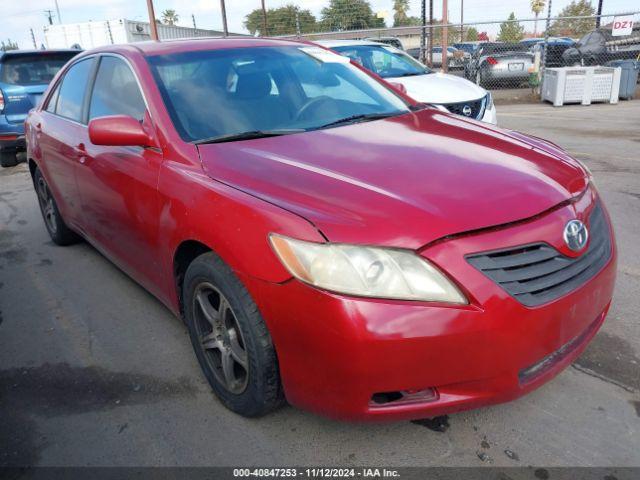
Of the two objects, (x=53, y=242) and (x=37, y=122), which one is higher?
(x=37, y=122)

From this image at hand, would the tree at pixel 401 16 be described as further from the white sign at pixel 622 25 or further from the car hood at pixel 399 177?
the car hood at pixel 399 177

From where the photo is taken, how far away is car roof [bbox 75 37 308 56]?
3.17 m

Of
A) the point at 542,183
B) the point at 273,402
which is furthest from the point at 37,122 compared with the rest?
the point at 542,183

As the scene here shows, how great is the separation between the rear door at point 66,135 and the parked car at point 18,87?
4137mm

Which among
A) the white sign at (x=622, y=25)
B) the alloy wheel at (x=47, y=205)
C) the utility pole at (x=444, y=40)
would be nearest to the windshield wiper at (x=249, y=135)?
the alloy wheel at (x=47, y=205)

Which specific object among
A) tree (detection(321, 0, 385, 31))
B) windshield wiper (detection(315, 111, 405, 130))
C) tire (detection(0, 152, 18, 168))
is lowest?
tire (detection(0, 152, 18, 168))

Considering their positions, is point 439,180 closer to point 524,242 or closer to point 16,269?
point 524,242

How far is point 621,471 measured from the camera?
2.03 m

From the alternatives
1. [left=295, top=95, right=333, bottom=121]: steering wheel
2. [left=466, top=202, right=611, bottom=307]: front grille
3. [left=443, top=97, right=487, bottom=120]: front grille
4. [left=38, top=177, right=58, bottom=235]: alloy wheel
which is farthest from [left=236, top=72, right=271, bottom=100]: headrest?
[left=443, top=97, right=487, bottom=120]: front grille

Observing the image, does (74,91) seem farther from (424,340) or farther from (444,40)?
(444,40)

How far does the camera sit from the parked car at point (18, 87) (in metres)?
8.08

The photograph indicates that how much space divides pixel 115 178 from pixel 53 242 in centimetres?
235

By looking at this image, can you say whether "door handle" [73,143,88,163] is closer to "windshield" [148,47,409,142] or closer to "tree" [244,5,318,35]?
"windshield" [148,47,409,142]

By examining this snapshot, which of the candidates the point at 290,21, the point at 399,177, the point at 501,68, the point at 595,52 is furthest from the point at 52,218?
the point at 290,21
